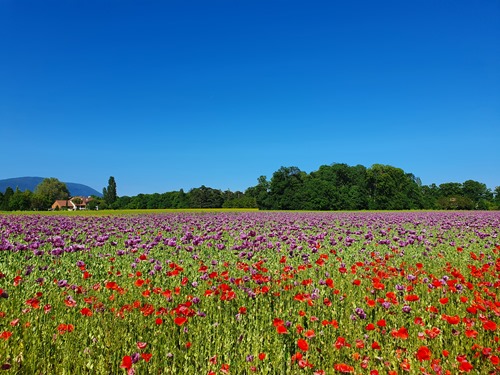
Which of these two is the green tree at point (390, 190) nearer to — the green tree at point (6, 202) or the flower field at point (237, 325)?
the flower field at point (237, 325)

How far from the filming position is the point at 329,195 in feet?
246

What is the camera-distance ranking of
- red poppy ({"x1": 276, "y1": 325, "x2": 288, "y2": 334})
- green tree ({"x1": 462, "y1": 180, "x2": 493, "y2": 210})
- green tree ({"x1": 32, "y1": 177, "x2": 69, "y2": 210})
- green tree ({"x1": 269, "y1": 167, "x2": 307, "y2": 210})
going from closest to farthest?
red poppy ({"x1": 276, "y1": 325, "x2": 288, "y2": 334})
green tree ({"x1": 269, "y1": 167, "x2": 307, "y2": 210})
green tree ({"x1": 462, "y1": 180, "x2": 493, "y2": 210})
green tree ({"x1": 32, "y1": 177, "x2": 69, "y2": 210})

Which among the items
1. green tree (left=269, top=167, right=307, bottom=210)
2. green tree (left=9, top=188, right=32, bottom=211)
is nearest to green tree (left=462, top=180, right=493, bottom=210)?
green tree (left=269, top=167, right=307, bottom=210)

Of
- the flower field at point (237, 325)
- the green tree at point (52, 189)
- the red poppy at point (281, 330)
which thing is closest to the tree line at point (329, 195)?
the green tree at point (52, 189)

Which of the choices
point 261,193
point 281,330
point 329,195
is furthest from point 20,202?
point 281,330

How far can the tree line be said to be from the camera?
249 ft

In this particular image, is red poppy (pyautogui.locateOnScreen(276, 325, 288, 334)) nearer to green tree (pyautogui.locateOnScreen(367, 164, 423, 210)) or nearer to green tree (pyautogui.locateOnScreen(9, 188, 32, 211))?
green tree (pyautogui.locateOnScreen(367, 164, 423, 210))

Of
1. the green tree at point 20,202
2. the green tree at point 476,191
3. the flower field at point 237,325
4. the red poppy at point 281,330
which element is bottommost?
the flower field at point 237,325

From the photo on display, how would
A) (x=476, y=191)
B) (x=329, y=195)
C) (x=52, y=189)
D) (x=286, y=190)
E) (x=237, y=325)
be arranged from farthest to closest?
(x=52, y=189), (x=476, y=191), (x=286, y=190), (x=329, y=195), (x=237, y=325)

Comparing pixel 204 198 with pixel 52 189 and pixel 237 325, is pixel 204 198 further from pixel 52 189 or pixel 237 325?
pixel 237 325

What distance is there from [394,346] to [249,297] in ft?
6.66

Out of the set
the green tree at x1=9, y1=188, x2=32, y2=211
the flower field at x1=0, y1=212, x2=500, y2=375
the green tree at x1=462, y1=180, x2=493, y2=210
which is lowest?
the flower field at x1=0, y1=212, x2=500, y2=375

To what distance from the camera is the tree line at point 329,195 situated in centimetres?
7581

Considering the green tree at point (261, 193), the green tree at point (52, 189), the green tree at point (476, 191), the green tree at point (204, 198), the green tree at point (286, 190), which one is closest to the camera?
the green tree at point (286, 190)
